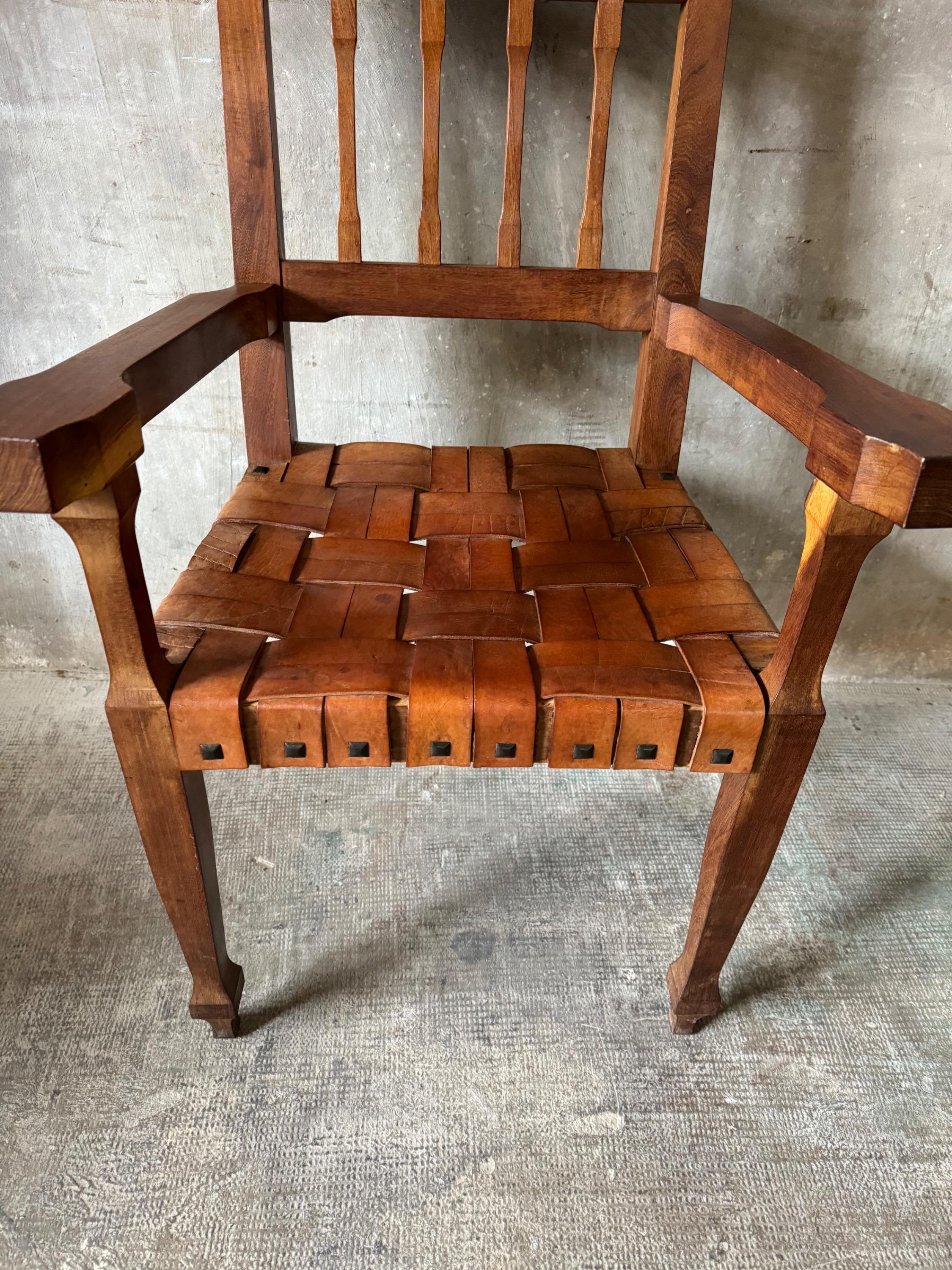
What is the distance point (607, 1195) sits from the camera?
89 cm

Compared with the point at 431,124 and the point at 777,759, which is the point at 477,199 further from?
the point at 777,759

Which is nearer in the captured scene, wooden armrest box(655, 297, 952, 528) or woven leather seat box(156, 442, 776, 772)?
wooden armrest box(655, 297, 952, 528)

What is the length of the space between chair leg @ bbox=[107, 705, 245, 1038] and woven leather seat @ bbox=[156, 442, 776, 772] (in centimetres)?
3

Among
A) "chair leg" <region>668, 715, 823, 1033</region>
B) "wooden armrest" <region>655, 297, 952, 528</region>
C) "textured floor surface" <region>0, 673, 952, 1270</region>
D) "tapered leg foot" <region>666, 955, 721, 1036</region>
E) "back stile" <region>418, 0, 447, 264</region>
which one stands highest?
"back stile" <region>418, 0, 447, 264</region>

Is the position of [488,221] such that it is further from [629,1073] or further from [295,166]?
[629,1073]

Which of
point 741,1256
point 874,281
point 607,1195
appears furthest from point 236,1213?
point 874,281

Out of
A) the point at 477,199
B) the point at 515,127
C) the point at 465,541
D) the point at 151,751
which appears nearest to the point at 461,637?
the point at 465,541

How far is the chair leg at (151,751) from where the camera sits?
26.1 inches

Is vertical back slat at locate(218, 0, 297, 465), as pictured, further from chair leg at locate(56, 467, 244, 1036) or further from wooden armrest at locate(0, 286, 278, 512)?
chair leg at locate(56, 467, 244, 1036)

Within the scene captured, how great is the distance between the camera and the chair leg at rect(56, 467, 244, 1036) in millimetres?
664

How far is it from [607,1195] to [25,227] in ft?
4.86

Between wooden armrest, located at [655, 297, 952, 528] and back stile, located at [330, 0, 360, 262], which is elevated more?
back stile, located at [330, 0, 360, 262]

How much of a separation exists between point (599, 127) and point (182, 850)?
940 millimetres

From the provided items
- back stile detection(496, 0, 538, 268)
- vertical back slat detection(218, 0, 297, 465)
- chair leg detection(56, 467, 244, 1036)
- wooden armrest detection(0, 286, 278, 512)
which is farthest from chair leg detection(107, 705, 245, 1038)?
back stile detection(496, 0, 538, 268)
